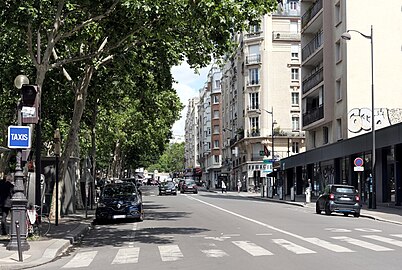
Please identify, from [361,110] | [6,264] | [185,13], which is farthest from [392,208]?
[6,264]

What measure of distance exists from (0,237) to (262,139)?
200 ft

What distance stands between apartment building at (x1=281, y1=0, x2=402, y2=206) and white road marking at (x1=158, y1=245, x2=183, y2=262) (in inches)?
876

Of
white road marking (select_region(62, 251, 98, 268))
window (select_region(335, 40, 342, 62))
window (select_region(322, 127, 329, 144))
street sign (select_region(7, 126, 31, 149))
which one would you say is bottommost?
white road marking (select_region(62, 251, 98, 268))

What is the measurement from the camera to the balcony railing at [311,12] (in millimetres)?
48459

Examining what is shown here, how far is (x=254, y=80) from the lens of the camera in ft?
254

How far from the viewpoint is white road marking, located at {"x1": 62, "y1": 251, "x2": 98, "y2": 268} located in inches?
477

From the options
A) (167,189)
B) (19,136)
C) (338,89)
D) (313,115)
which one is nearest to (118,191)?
(19,136)

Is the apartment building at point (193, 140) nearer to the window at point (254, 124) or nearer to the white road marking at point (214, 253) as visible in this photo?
the window at point (254, 124)

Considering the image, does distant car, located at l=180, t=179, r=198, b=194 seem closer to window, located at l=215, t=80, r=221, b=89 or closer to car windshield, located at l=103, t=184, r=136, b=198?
car windshield, located at l=103, t=184, r=136, b=198

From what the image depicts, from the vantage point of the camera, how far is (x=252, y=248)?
14.0m

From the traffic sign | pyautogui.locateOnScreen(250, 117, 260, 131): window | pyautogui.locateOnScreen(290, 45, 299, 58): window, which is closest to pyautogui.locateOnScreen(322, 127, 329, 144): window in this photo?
the traffic sign

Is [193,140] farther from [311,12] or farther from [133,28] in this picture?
[133,28]

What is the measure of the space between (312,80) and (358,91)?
367 inches

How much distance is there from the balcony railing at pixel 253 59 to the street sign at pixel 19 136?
64.7 m
